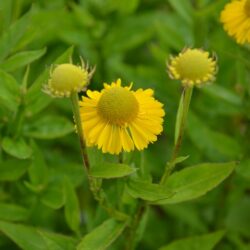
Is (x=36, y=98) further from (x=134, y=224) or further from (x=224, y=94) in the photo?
(x=224, y=94)

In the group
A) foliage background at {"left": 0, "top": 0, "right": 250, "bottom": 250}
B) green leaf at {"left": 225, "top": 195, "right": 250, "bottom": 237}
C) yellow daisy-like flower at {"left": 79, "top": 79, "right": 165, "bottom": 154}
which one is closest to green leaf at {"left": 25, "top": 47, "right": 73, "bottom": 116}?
foliage background at {"left": 0, "top": 0, "right": 250, "bottom": 250}

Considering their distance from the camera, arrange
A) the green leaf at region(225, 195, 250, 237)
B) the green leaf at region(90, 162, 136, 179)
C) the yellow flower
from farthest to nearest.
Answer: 1. the green leaf at region(225, 195, 250, 237)
2. the green leaf at region(90, 162, 136, 179)
3. the yellow flower

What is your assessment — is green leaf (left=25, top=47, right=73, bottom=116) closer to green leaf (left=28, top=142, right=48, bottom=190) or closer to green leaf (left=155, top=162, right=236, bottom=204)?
green leaf (left=28, top=142, right=48, bottom=190)

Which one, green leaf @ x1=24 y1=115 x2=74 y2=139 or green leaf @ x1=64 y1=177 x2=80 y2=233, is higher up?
green leaf @ x1=24 y1=115 x2=74 y2=139

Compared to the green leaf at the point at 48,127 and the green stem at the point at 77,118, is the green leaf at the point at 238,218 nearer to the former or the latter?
the green leaf at the point at 48,127

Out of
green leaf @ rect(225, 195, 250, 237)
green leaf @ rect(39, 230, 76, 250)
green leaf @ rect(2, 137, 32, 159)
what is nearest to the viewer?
green leaf @ rect(39, 230, 76, 250)
